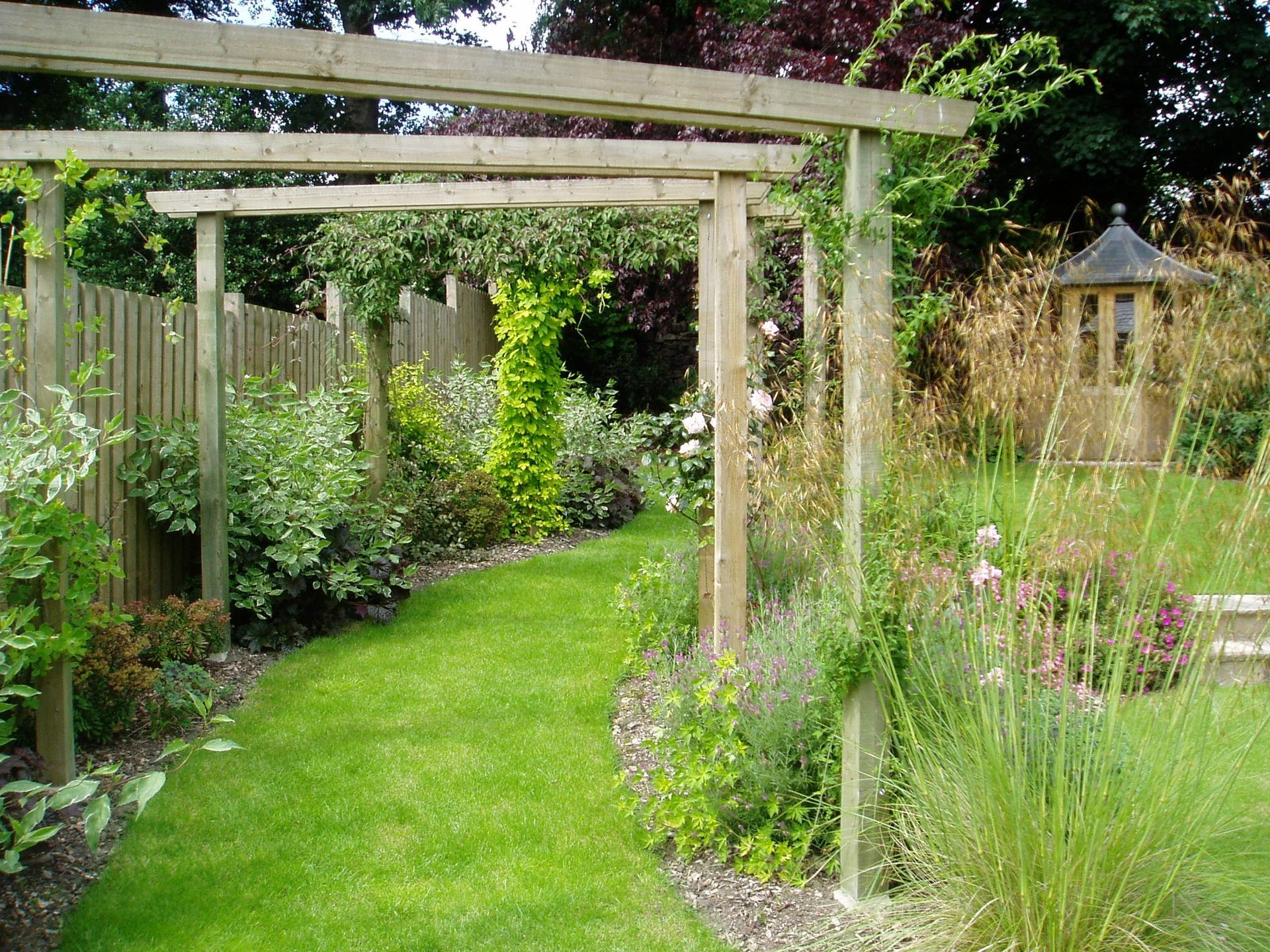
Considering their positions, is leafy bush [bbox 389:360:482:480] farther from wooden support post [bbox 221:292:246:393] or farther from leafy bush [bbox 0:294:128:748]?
leafy bush [bbox 0:294:128:748]

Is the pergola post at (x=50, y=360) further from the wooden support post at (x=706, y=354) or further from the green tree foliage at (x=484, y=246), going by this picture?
the green tree foliage at (x=484, y=246)

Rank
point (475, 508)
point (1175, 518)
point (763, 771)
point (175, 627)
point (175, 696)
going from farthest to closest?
1. point (475, 508)
2. point (175, 627)
3. point (175, 696)
4. point (763, 771)
5. point (1175, 518)

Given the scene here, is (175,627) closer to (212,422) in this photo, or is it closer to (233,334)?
(212,422)

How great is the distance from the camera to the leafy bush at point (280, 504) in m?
5.15

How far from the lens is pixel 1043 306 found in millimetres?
2521

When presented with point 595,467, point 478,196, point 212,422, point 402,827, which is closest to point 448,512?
point 595,467

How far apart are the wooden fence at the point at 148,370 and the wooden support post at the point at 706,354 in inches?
94.3

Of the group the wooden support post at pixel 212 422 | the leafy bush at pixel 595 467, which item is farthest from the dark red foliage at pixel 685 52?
the wooden support post at pixel 212 422

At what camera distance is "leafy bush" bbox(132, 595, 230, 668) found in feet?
14.7

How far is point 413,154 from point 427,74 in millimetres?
1653

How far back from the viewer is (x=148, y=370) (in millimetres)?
5070

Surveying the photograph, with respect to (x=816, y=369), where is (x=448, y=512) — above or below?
below

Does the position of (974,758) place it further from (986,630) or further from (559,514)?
(559,514)

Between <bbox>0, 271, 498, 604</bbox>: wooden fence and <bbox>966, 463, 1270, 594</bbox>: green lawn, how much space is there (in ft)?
9.70
